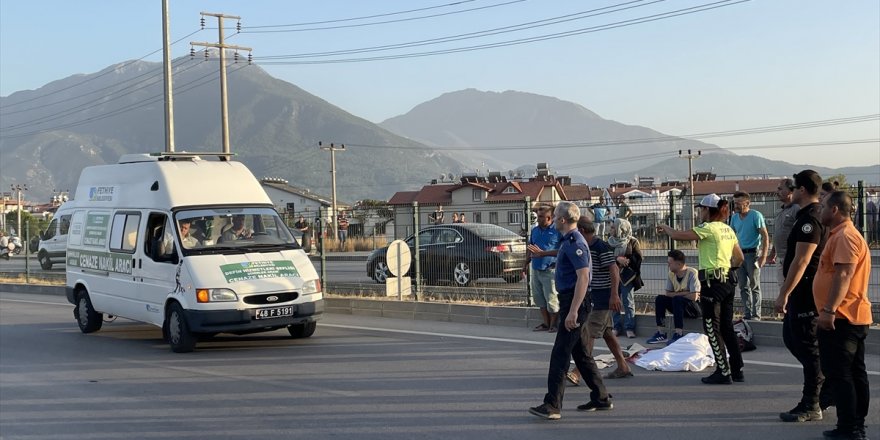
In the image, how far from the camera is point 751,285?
11.3 m

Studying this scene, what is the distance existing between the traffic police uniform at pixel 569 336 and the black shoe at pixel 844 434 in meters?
1.82

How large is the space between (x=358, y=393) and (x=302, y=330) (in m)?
4.05

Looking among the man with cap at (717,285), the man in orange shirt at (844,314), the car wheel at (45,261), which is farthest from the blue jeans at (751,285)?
the car wheel at (45,261)

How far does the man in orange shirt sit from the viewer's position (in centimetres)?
652

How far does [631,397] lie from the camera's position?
840 cm

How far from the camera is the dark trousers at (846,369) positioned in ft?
21.6

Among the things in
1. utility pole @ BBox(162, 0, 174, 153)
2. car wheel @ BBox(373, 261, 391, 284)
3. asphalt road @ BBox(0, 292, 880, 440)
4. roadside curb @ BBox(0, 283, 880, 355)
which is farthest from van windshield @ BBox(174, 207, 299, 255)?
utility pole @ BBox(162, 0, 174, 153)

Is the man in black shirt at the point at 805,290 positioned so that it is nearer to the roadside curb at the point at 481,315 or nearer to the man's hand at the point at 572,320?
the man's hand at the point at 572,320

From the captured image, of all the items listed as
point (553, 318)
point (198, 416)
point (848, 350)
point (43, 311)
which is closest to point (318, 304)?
point (553, 318)

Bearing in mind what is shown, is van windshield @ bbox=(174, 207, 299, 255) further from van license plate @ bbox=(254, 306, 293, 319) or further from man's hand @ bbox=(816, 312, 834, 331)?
man's hand @ bbox=(816, 312, 834, 331)

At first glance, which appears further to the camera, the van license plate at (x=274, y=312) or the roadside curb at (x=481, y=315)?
the van license plate at (x=274, y=312)

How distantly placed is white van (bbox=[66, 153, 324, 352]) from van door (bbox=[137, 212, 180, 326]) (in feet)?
0.05

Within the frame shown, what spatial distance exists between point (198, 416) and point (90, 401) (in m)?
1.53

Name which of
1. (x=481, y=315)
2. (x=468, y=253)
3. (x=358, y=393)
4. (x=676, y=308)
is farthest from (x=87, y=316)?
(x=676, y=308)
